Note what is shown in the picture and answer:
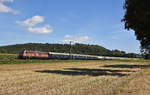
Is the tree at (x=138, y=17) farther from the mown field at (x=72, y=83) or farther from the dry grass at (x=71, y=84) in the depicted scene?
the dry grass at (x=71, y=84)

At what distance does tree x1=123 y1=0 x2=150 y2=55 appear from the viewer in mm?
30938

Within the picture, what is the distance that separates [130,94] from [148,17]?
17.3m

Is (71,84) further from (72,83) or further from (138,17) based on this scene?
(138,17)

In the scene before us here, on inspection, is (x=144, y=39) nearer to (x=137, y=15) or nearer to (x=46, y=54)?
(x=137, y=15)

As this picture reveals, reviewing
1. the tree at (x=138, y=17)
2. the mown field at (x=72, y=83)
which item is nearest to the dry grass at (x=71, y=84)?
the mown field at (x=72, y=83)

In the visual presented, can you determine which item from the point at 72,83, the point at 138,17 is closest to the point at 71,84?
the point at 72,83

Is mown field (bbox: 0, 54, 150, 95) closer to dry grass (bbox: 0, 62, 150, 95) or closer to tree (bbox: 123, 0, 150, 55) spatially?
dry grass (bbox: 0, 62, 150, 95)

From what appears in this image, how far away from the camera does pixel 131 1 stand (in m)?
32.5

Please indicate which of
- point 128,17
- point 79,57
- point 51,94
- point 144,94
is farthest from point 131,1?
point 79,57

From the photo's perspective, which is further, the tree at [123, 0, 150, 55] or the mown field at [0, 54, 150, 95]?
the tree at [123, 0, 150, 55]

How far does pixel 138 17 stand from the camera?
104 ft

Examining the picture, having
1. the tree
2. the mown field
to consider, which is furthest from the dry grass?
the tree

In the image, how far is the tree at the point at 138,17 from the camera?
30.9 meters

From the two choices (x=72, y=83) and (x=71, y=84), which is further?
(x=72, y=83)
